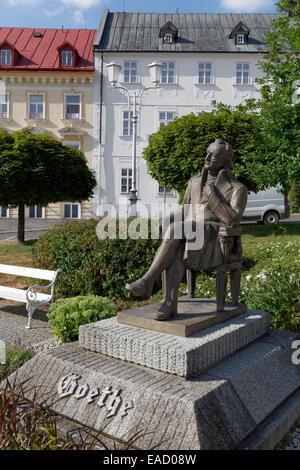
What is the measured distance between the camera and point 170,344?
3.05m

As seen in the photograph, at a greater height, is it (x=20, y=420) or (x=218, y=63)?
(x=218, y=63)

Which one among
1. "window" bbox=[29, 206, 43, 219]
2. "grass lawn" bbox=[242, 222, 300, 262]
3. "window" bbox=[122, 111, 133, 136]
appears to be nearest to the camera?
"grass lawn" bbox=[242, 222, 300, 262]

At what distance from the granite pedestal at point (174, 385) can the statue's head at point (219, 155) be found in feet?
4.96

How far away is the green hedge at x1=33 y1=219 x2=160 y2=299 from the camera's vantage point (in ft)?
22.9

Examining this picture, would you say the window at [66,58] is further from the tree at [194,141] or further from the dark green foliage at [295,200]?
the dark green foliage at [295,200]

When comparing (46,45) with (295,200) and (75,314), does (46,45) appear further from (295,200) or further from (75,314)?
(75,314)

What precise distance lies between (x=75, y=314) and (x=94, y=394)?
165 cm

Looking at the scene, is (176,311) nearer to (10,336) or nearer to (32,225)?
(10,336)

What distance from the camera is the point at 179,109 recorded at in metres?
23.9

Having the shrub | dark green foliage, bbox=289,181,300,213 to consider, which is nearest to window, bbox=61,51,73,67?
dark green foliage, bbox=289,181,300,213

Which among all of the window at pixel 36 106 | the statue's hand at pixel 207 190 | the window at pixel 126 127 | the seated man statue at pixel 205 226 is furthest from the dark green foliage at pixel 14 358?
the window at pixel 36 106

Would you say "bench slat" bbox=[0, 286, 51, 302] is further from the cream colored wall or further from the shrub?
the cream colored wall
